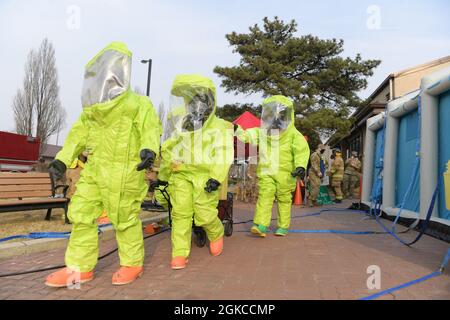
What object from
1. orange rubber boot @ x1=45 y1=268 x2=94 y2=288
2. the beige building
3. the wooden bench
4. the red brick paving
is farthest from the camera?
the beige building

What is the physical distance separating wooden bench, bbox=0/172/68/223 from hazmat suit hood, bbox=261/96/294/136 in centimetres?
350

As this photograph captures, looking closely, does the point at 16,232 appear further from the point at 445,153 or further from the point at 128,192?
the point at 445,153

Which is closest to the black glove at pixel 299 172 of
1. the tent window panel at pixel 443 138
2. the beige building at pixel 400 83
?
the tent window panel at pixel 443 138

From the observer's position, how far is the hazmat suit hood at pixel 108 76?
352 centimetres

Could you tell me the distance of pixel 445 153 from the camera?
5551 mm

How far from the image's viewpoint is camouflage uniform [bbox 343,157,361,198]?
1381 cm

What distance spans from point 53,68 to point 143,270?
23845 mm

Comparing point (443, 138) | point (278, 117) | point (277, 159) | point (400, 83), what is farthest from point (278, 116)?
point (400, 83)

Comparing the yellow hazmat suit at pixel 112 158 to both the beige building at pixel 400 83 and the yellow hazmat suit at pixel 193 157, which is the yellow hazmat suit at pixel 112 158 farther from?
the beige building at pixel 400 83

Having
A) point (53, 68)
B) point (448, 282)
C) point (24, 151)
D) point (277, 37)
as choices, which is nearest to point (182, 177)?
point (448, 282)

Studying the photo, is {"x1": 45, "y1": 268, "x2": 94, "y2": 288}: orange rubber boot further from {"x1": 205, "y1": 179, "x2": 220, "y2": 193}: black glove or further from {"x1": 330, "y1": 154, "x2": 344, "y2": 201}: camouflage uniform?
{"x1": 330, "y1": 154, "x2": 344, "y2": 201}: camouflage uniform

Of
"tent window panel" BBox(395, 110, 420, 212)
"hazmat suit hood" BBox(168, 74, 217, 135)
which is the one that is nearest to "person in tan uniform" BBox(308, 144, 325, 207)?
"tent window panel" BBox(395, 110, 420, 212)

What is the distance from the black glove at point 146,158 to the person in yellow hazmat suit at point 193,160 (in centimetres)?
79
